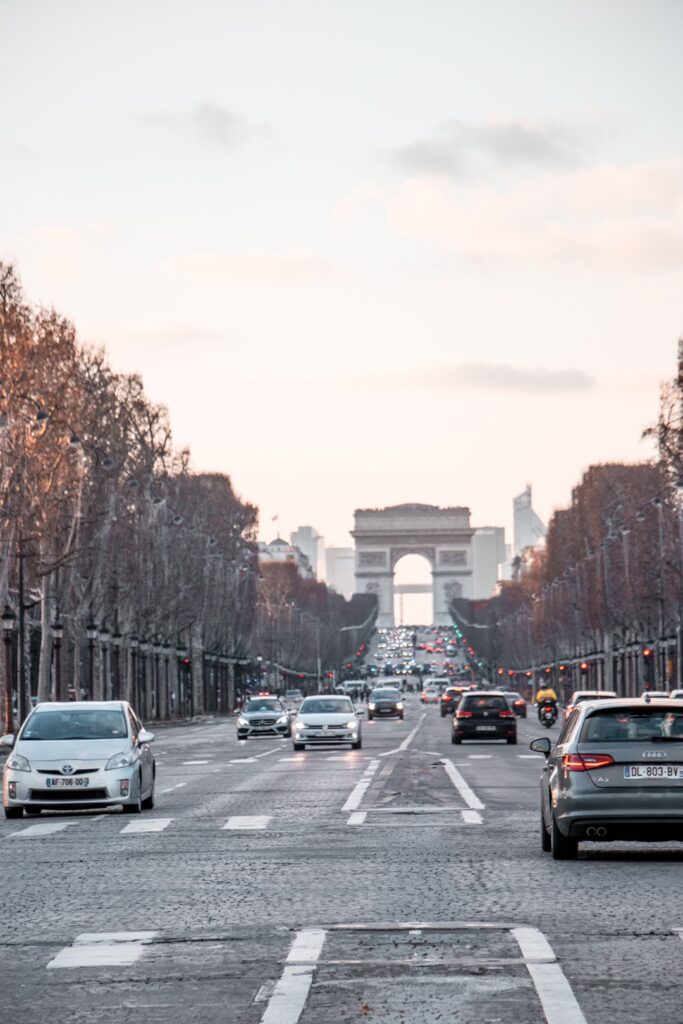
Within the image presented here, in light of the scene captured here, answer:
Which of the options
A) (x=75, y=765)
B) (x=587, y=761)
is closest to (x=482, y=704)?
(x=75, y=765)

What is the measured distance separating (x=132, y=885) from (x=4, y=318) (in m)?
43.9

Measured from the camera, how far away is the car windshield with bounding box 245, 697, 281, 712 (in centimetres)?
6944

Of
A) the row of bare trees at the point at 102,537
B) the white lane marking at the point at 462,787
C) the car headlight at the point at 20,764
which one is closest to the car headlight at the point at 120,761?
the car headlight at the point at 20,764

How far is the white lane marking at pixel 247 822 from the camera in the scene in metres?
23.2

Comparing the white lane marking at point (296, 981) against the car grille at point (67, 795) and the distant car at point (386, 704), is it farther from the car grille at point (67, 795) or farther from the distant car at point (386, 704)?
the distant car at point (386, 704)

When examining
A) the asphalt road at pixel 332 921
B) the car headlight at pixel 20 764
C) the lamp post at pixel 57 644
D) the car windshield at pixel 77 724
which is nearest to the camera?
the asphalt road at pixel 332 921

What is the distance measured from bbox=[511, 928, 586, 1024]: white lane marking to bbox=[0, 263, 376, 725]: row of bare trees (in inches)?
1805

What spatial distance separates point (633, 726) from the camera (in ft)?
58.7

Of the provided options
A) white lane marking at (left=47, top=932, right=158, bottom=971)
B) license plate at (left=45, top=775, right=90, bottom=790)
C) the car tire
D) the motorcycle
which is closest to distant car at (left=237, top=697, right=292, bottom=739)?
the motorcycle

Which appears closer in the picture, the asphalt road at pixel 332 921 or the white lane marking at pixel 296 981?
the white lane marking at pixel 296 981

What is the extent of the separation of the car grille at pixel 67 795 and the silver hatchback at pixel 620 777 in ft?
30.7

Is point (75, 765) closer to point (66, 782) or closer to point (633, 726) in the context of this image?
point (66, 782)

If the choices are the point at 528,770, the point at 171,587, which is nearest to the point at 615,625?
the point at 171,587

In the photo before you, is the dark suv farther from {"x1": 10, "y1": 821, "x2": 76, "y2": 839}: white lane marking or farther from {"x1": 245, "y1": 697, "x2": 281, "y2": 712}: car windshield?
{"x1": 10, "y1": 821, "x2": 76, "y2": 839}: white lane marking
